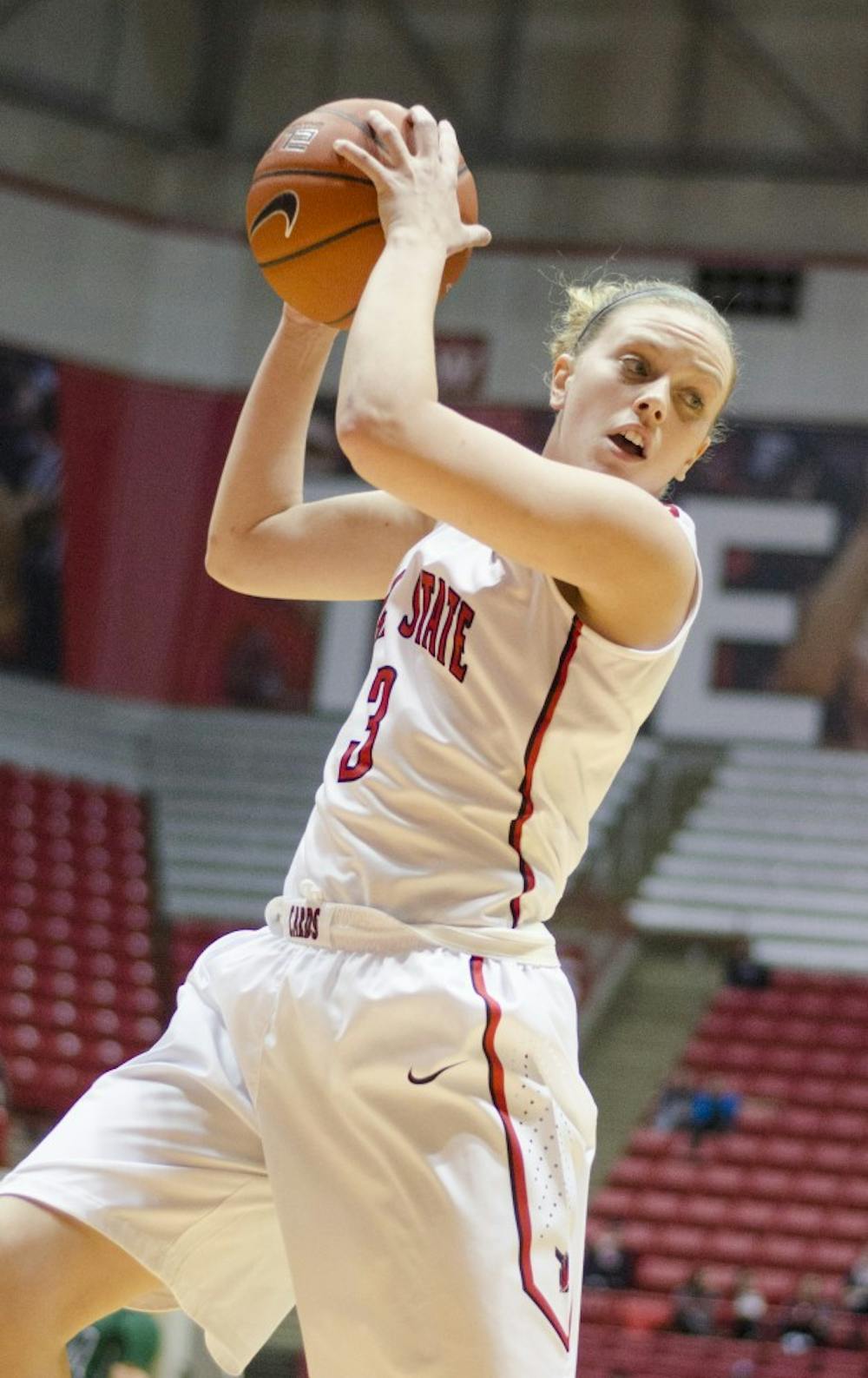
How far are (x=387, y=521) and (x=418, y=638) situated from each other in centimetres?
40

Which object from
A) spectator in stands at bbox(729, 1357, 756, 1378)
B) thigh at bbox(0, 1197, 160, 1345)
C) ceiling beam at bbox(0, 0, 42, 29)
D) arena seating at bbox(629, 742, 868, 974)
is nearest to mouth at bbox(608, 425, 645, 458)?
thigh at bbox(0, 1197, 160, 1345)

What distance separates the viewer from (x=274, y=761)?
648 inches

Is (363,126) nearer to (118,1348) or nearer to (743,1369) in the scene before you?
(118,1348)

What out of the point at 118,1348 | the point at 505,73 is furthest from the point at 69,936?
the point at 118,1348

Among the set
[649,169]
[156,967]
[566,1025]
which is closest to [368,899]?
[566,1025]

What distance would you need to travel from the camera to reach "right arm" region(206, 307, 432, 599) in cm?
303

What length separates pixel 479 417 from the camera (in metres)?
16.7

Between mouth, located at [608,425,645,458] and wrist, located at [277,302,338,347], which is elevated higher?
wrist, located at [277,302,338,347]

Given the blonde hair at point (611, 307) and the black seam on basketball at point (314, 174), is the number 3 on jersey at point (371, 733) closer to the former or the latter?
the blonde hair at point (611, 307)

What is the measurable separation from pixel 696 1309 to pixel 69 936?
6.11 m

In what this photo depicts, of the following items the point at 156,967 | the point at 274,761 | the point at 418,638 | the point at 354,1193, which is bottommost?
the point at 156,967

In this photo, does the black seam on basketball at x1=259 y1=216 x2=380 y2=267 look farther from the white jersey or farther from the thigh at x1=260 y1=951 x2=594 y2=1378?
the thigh at x1=260 y1=951 x2=594 y2=1378

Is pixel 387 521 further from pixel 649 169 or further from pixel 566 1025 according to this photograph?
pixel 649 169

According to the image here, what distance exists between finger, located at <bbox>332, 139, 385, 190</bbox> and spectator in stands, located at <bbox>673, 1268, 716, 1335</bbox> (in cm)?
926
